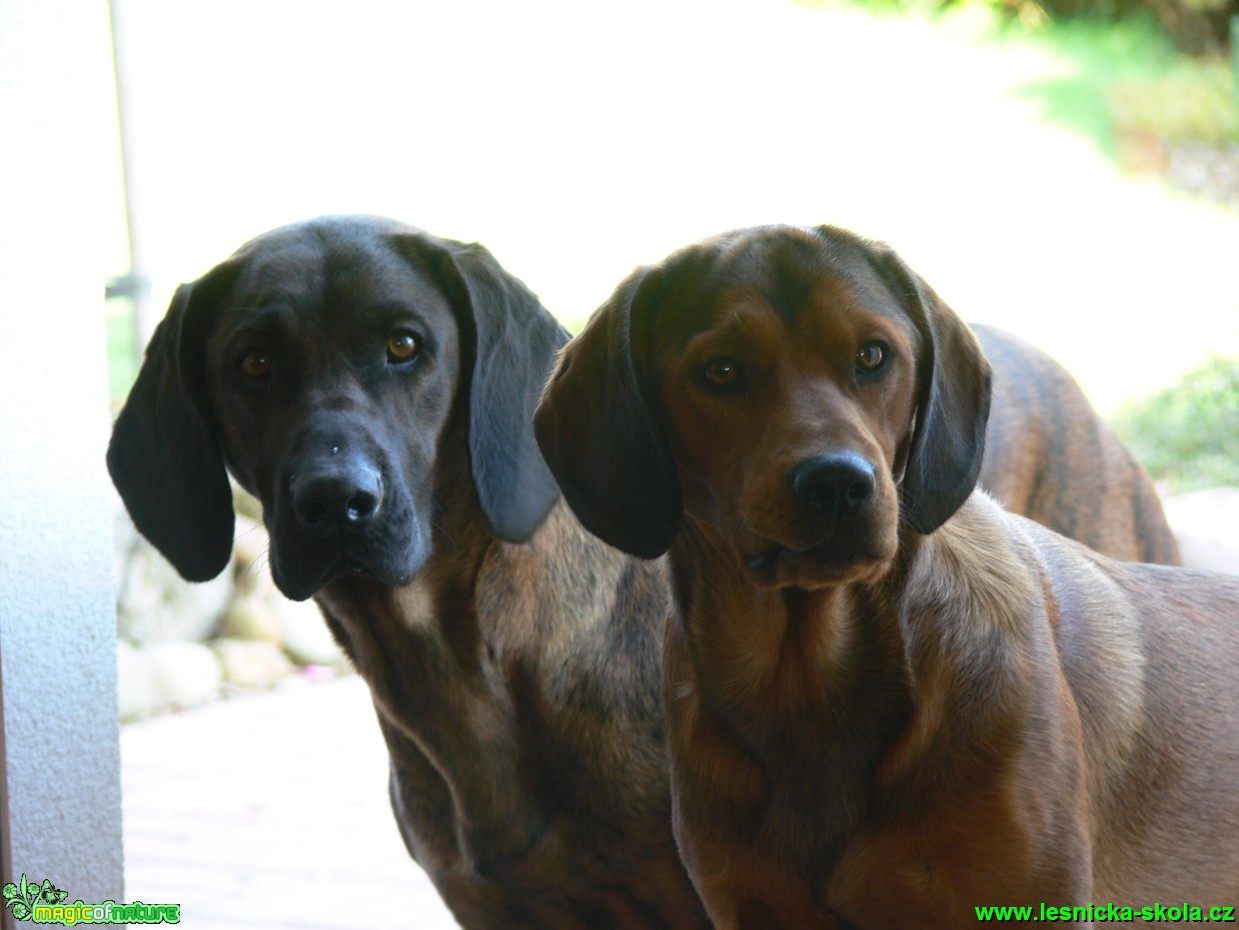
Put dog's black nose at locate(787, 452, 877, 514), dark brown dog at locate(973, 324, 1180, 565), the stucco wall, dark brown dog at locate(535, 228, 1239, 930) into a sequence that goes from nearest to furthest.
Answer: dog's black nose at locate(787, 452, 877, 514) < dark brown dog at locate(535, 228, 1239, 930) < the stucco wall < dark brown dog at locate(973, 324, 1180, 565)

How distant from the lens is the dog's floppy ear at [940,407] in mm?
2043

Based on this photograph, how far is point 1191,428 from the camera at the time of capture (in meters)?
6.50

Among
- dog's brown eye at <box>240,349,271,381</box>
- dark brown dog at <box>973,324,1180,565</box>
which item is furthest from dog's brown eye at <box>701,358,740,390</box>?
dark brown dog at <box>973,324,1180,565</box>

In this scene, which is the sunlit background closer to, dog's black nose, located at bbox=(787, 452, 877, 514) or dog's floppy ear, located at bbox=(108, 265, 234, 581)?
dog's floppy ear, located at bbox=(108, 265, 234, 581)

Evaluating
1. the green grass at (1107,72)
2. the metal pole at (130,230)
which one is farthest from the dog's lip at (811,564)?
the green grass at (1107,72)

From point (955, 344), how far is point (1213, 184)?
6.38 meters

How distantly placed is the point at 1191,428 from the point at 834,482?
5207 millimetres

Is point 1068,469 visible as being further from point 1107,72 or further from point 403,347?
point 1107,72

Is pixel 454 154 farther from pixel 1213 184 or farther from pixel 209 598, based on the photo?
pixel 1213 184

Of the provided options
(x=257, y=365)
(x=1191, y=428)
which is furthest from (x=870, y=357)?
(x=1191, y=428)

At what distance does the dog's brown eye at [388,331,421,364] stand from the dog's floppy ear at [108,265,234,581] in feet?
1.10

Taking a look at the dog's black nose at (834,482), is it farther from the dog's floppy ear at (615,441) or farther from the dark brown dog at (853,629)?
the dog's floppy ear at (615,441)

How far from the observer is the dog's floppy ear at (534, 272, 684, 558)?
2.09 meters

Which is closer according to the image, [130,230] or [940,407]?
[940,407]
